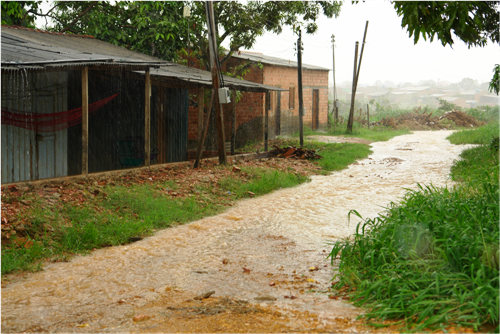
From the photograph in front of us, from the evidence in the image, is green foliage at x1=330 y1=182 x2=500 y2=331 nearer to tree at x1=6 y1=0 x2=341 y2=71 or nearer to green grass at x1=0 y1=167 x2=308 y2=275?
green grass at x1=0 y1=167 x2=308 y2=275

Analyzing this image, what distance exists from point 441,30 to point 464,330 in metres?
3.18

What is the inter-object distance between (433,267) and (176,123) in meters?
11.5

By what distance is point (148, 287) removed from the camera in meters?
5.11

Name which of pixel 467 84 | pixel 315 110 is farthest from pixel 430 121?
pixel 467 84

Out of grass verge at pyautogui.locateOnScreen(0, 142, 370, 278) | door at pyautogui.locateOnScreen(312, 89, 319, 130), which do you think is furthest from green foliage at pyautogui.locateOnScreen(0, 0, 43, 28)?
door at pyautogui.locateOnScreen(312, 89, 319, 130)

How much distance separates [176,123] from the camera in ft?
48.8

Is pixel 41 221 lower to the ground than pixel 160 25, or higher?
lower

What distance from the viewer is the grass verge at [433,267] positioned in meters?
3.66

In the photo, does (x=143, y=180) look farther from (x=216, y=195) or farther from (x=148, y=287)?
(x=148, y=287)

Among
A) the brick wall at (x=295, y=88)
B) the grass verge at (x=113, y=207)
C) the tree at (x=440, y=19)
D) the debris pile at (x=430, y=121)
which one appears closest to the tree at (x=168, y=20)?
the brick wall at (x=295, y=88)

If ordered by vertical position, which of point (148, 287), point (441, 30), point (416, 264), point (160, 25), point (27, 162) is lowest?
point (148, 287)

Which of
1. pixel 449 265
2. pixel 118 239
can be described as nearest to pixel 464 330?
pixel 449 265

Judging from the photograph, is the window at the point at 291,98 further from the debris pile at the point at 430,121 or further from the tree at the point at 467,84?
the tree at the point at 467,84

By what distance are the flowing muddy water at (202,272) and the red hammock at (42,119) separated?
4.10 meters
